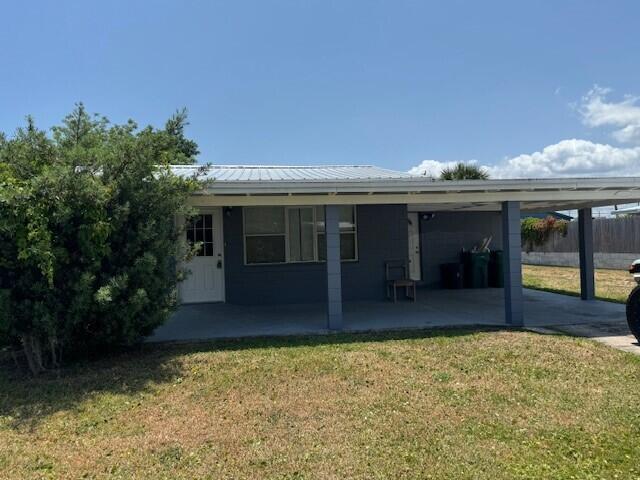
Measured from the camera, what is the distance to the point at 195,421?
15.2 ft

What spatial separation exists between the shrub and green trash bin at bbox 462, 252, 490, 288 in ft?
37.8

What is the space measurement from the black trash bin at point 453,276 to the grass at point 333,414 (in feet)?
24.1

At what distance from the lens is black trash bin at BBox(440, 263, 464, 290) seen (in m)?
14.5

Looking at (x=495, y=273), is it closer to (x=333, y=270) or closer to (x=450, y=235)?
(x=450, y=235)

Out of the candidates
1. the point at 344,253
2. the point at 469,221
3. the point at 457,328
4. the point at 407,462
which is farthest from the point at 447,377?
the point at 469,221

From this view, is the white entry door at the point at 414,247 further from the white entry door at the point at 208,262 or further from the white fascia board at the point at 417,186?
the white fascia board at the point at 417,186

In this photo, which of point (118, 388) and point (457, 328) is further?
point (457, 328)

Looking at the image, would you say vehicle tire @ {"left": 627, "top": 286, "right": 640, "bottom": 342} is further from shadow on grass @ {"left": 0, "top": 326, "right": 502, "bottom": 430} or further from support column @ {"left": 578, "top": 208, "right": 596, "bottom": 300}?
support column @ {"left": 578, "top": 208, "right": 596, "bottom": 300}

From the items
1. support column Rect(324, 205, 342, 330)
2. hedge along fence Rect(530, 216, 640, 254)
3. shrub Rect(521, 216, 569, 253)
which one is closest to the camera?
support column Rect(324, 205, 342, 330)

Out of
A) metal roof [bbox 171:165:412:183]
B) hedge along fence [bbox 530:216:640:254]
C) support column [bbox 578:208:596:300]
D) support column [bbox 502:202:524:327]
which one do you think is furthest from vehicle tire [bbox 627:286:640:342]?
hedge along fence [bbox 530:216:640:254]

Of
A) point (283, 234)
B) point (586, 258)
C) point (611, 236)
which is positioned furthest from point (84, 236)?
point (611, 236)

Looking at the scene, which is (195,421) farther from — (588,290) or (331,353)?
(588,290)

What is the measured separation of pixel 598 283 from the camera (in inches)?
617

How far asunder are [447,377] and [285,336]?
3019 millimetres
